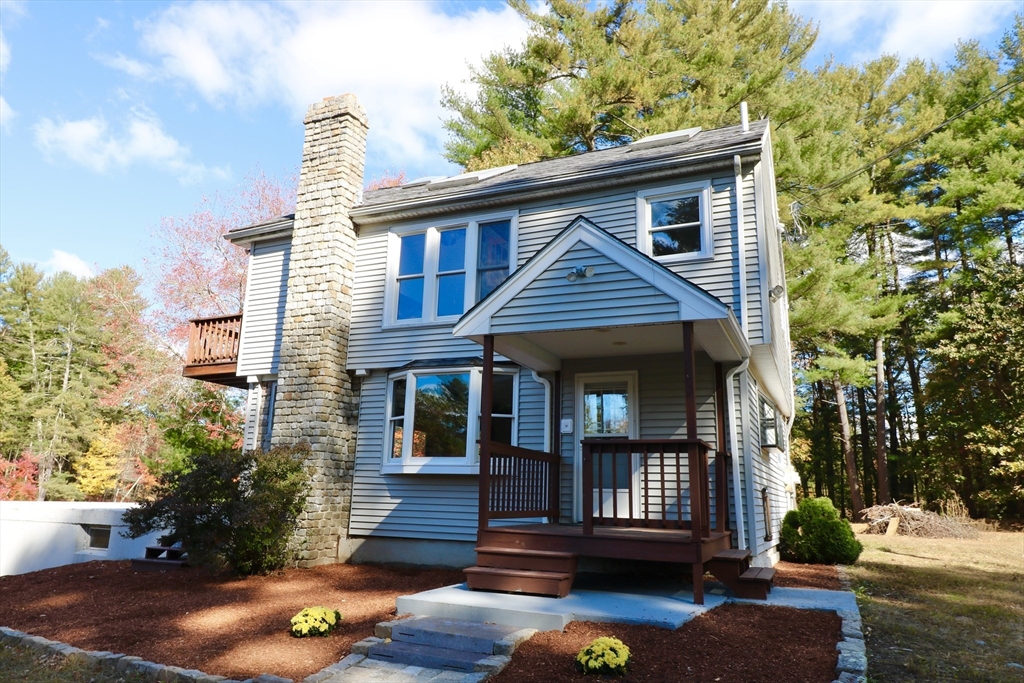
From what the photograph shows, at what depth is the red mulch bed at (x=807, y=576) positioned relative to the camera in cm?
798

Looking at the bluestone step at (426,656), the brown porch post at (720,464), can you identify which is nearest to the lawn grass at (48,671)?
Result: the bluestone step at (426,656)

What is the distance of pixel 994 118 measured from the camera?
891 inches

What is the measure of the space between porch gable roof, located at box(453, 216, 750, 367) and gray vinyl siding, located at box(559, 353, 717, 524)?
1.06 m

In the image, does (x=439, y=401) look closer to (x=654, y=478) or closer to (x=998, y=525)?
(x=654, y=478)

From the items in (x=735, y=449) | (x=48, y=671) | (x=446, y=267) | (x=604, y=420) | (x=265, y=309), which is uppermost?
(x=446, y=267)

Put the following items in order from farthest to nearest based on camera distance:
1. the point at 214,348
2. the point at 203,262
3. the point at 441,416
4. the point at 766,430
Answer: the point at 203,262
the point at 214,348
the point at 766,430
the point at 441,416

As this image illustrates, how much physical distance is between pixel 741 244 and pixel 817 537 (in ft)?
18.2

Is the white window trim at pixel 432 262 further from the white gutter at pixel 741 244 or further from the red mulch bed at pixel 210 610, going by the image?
the red mulch bed at pixel 210 610

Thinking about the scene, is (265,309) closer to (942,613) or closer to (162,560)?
(162,560)

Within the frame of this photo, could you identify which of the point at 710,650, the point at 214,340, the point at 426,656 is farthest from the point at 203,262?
the point at 710,650

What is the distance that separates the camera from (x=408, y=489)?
10078 mm

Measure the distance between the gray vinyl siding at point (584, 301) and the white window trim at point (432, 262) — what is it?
3.07m

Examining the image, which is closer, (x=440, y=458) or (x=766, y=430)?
(x=440, y=458)

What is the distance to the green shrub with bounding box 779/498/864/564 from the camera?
10461mm
